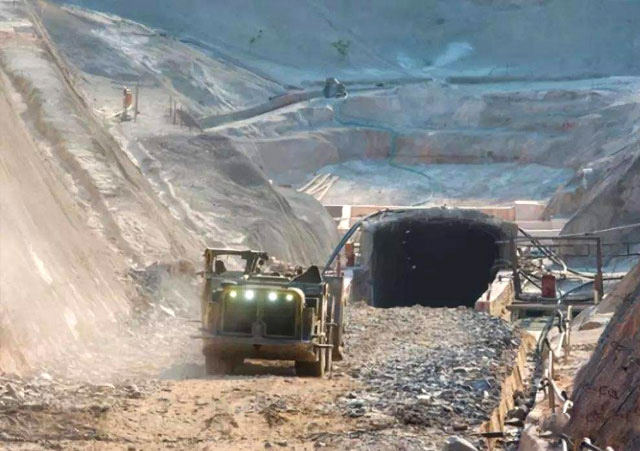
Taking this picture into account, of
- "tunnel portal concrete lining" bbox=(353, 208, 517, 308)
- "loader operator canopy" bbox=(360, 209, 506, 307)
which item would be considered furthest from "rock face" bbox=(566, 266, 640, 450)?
"loader operator canopy" bbox=(360, 209, 506, 307)

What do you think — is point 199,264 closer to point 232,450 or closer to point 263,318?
point 263,318

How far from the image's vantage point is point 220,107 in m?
79.3

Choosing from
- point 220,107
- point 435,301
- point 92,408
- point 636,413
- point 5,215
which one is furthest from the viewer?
point 220,107

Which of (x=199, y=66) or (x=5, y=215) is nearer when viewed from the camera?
(x=5, y=215)

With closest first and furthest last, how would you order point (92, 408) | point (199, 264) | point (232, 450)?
point (232, 450), point (92, 408), point (199, 264)

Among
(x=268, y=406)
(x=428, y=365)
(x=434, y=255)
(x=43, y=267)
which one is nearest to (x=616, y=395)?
(x=268, y=406)

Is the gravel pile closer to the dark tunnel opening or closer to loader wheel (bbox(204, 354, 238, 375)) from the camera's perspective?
loader wheel (bbox(204, 354, 238, 375))

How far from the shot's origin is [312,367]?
2089 centimetres

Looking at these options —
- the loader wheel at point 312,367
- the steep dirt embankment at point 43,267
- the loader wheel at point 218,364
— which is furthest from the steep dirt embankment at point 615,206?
the loader wheel at point 218,364

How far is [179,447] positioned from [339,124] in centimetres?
6777

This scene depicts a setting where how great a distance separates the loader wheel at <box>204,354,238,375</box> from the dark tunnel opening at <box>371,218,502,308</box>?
90.4 feet

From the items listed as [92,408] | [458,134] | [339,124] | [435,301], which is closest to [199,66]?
[339,124]

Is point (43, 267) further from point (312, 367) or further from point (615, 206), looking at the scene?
point (615, 206)

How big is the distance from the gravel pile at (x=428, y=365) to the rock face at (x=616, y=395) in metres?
2.03
